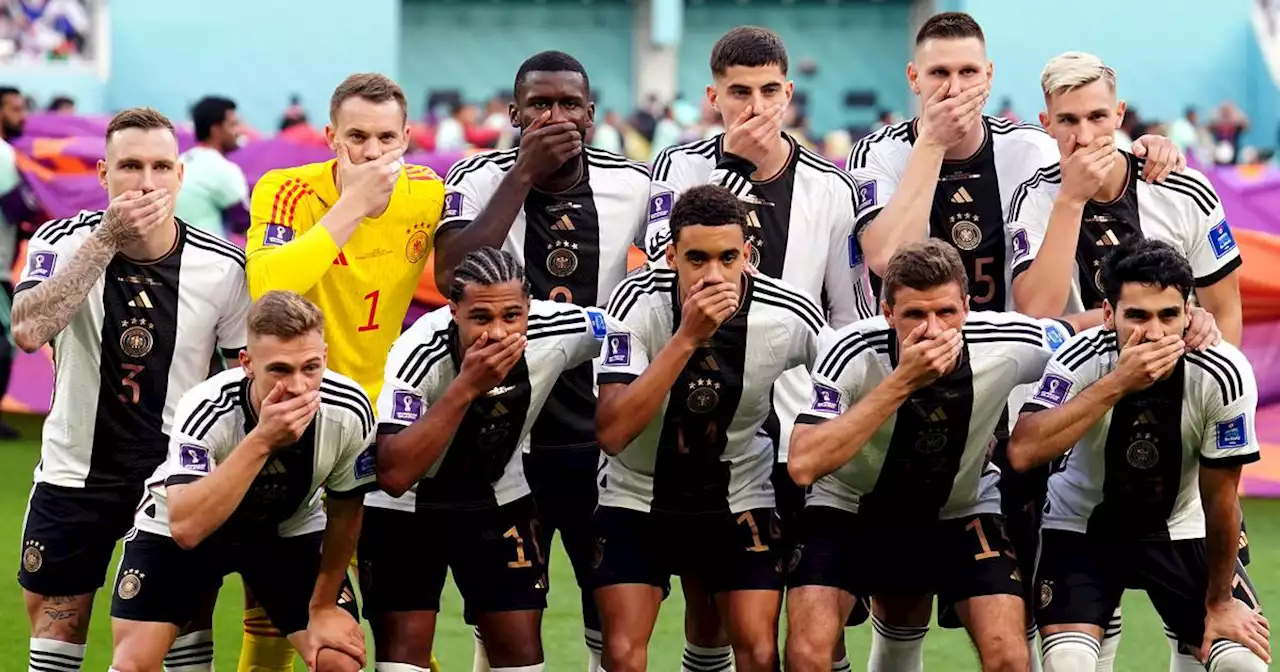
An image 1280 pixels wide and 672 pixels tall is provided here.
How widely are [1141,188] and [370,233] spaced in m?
2.57

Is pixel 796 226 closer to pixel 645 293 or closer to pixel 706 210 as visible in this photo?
pixel 645 293

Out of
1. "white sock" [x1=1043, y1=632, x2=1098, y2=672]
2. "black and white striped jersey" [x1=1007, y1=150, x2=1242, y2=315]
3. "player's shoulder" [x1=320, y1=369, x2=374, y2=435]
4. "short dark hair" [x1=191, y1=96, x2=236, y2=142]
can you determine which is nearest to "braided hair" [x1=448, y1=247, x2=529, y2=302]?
"player's shoulder" [x1=320, y1=369, x2=374, y2=435]

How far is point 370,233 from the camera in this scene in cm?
573

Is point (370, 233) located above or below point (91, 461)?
above

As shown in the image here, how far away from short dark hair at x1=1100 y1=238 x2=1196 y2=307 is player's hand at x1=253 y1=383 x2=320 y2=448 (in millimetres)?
2318

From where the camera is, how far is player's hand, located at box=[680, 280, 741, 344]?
4930 millimetres

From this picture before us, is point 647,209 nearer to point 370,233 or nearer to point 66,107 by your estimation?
point 370,233

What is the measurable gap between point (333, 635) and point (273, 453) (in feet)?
1.79

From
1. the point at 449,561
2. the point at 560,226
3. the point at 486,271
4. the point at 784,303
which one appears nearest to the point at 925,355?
the point at 784,303

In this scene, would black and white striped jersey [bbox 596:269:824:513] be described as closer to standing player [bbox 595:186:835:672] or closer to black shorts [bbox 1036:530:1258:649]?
standing player [bbox 595:186:835:672]

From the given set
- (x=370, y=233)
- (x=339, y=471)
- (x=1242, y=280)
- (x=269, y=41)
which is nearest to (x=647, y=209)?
(x=370, y=233)

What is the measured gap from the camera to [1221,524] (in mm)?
5141

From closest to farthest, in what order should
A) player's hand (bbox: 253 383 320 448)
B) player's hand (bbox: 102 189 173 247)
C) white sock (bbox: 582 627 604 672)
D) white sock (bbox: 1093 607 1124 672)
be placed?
player's hand (bbox: 253 383 320 448) < player's hand (bbox: 102 189 173 247) < white sock (bbox: 1093 607 1124 672) < white sock (bbox: 582 627 604 672)

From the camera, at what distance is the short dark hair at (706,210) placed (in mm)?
5086
